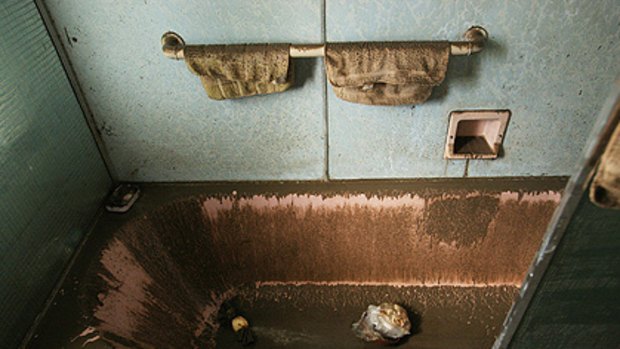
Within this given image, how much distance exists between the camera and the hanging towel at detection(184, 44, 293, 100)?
127 centimetres

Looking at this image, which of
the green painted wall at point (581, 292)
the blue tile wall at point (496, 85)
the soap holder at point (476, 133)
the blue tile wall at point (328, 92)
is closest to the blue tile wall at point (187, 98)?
the blue tile wall at point (328, 92)

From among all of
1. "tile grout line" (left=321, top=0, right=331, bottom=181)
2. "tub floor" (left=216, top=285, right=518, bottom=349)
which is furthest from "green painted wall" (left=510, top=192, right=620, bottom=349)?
"tile grout line" (left=321, top=0, right=331, bottom=181)

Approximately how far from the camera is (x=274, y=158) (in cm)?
158

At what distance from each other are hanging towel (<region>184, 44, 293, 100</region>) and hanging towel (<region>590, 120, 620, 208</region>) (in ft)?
2.86

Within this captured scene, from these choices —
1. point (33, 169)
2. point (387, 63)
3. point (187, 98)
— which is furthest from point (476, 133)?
point (33, 169)

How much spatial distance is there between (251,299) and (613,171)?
141 cm

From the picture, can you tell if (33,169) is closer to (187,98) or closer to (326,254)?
(187,98)

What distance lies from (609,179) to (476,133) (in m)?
0.96

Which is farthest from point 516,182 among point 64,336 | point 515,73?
point 64,336

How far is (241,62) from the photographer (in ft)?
4.19

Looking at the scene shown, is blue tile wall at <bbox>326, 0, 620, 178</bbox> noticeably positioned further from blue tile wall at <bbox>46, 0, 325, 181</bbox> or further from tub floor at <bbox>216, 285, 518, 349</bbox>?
tub floor at <bbox>216, 285, 518, 349</bbox>

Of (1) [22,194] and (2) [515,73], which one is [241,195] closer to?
(1) [22,194]

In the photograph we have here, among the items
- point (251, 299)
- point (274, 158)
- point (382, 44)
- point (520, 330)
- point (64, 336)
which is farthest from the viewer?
point (251, 299)

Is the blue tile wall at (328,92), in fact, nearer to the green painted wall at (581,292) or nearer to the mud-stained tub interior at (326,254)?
the mud-stained tub interior at (326,254)
